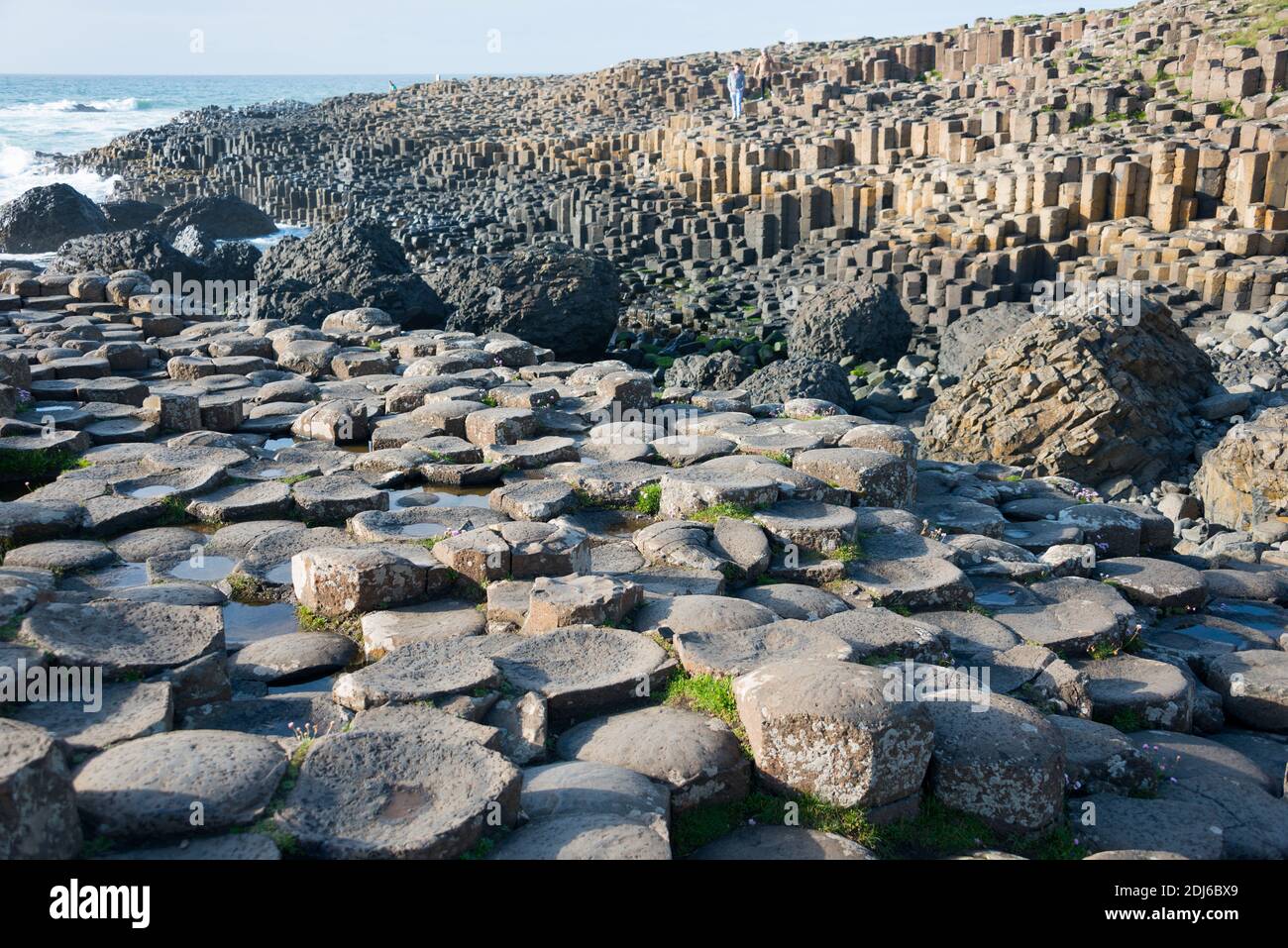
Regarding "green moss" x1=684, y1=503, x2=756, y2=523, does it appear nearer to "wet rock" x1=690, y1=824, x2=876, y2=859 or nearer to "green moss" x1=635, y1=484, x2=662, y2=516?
"green moss" x1=635, y1=484, x2=662, y2=516

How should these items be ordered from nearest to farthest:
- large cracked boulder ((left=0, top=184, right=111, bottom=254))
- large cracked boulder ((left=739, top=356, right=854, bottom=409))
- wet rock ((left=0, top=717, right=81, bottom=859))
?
wet rock ((left=0, top=717, right=81, bottom=859))
large cracked boulder ((left=739, top=356, right=854, bottom=409))
large cracked boulder ((left=0, top=184, right=111, bottom=254))

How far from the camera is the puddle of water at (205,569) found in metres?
5.62

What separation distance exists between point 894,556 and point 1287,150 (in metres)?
14.7

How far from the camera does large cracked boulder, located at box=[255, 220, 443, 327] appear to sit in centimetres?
1289

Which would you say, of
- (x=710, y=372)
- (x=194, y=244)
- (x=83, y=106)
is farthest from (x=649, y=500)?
(x=83, y=106)

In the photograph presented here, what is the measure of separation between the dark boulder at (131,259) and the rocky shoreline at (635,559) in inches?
2.4

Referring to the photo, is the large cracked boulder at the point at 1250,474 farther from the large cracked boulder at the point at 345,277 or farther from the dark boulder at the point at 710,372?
the large cracked boulder at the point at 345,277

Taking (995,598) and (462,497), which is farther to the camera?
(462,497)

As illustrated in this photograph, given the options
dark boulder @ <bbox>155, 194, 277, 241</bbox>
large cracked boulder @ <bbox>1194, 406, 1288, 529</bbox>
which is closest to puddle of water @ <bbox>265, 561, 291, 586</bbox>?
large cracked boulder @ <bbox>1194, 406, 1288, 529</bbox>

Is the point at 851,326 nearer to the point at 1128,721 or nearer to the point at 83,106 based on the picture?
Result: the point at 1128,721

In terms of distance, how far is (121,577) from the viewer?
5539 mm

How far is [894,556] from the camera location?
6.00 metres

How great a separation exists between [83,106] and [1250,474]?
100784 millimetres

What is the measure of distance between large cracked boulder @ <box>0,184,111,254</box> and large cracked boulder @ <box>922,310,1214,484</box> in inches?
688
